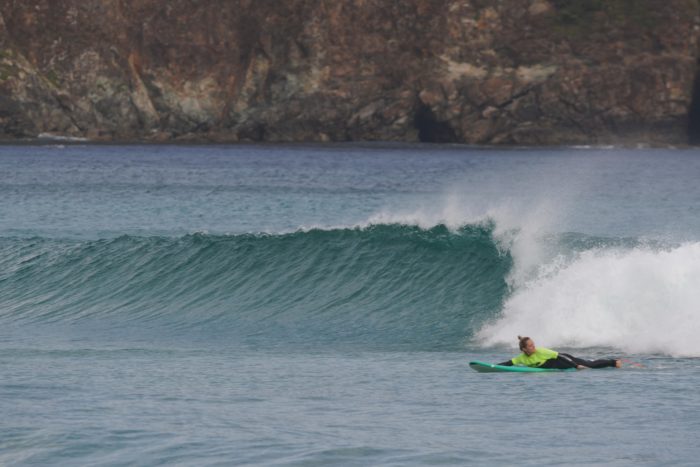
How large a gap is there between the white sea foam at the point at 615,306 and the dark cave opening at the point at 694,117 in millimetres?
93002

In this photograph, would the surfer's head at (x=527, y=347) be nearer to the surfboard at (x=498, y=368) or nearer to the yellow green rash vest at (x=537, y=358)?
the yellow green rash vest at (x=537, y=358)

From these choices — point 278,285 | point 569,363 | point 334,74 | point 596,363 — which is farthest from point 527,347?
point 334,74

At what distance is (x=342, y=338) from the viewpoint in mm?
22922

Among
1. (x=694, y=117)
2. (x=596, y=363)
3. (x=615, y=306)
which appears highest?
(x=694, y=117)

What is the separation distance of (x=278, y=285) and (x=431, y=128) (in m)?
88.7

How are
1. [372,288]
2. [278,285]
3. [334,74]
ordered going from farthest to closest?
[334,74] → [278,285] → [372,288]

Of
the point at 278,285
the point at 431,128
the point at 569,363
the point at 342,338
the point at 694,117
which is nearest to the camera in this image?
the point at 569,363

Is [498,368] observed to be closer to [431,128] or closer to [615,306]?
[615,306]

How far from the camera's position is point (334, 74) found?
372 feet

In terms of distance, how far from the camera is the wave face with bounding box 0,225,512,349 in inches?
962

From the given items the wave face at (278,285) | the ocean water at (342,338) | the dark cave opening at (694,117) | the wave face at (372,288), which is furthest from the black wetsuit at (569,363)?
the dark cave opening at (694,117)

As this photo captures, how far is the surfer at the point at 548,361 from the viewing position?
17734 millimetres

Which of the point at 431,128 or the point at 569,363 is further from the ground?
the point at 431,128

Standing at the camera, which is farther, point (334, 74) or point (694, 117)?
point (694, 117)
